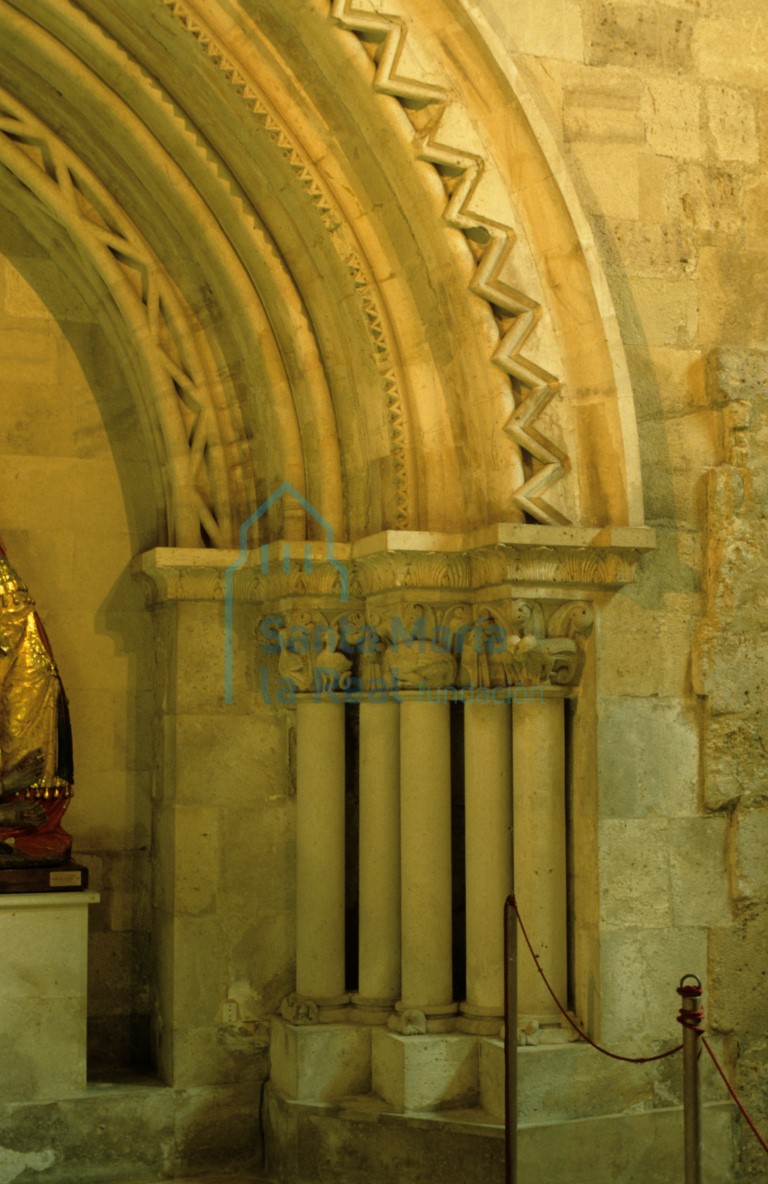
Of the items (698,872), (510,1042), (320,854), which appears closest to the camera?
(510,1042)

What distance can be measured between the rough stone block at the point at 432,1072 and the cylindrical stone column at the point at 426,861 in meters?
0.11

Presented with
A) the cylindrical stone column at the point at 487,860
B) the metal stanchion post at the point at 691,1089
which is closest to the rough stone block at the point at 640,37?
the cylindrical stone column at the point at 487,860

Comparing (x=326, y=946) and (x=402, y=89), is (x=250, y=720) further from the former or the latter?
(x=402, y=89)

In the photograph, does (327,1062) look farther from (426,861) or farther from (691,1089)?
(691,1089)

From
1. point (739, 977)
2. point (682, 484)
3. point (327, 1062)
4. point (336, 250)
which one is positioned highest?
point (336, 250)

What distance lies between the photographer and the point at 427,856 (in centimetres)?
474

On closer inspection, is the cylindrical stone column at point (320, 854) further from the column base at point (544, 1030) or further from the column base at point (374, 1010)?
the column base at point (544, 1030)

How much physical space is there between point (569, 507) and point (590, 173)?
1.11m

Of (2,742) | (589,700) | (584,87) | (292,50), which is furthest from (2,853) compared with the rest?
(584,87)

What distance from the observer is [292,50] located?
14.9ft

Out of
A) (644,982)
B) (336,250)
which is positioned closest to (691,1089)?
(644,982)

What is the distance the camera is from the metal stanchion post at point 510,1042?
4.01 m

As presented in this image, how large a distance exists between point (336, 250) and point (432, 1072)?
2579 millimetres

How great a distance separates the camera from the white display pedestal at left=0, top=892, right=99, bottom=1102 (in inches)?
186
